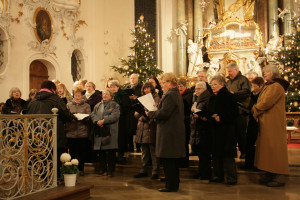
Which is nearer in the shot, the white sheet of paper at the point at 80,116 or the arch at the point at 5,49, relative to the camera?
the white sheet of paper at the point at 80,116

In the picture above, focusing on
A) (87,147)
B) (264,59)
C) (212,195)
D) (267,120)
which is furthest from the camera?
(264,59)

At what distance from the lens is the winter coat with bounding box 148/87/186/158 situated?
4527 mm

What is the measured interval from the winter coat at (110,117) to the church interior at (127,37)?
161 inches

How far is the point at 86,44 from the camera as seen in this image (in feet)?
45.5

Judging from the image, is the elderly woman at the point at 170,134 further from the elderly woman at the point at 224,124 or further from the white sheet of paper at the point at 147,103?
the elderly woman at the point at 224,124

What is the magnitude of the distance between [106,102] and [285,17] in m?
11.1

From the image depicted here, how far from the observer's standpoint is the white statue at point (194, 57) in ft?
50.7

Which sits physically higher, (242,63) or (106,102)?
(242,63)

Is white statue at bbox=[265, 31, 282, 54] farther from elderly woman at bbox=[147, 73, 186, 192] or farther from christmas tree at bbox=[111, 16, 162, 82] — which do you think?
elderly woman at bbox=[147, 73, 186, 192]

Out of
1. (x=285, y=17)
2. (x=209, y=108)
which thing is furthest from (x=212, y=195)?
(x=285, y=17)

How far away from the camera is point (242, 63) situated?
48.4 ft

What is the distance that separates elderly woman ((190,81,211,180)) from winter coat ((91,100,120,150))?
1.28 meters

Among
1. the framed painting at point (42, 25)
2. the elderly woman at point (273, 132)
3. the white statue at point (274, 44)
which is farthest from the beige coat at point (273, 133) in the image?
the white statue at point (274, 44)

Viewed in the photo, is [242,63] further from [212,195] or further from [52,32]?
[212,195]
